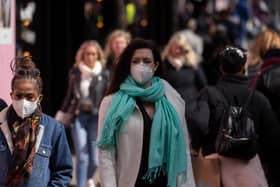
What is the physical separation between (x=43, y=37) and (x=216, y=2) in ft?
25.3

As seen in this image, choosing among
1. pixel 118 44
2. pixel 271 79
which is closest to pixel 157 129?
pixel 271 79

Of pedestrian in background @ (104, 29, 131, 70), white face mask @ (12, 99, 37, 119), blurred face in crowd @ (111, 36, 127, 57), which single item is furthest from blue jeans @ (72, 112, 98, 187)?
white face mask @ (12, 99, 37, 119)

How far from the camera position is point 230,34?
1530cm

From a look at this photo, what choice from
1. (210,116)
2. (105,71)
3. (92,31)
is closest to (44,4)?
(92,31)

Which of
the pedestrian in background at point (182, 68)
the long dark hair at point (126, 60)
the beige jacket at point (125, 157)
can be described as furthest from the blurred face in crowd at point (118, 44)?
the beige jacket at point (125, 157)

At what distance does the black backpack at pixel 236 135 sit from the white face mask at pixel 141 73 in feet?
2.54

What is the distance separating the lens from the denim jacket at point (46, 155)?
16.1ft

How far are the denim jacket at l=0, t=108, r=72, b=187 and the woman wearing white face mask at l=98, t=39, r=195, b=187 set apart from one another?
382 millimetres

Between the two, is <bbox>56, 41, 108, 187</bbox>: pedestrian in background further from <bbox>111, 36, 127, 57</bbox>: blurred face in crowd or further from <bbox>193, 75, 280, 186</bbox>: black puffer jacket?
<bbox>193, 75, 280, 186</bbox>: black puffer jacket

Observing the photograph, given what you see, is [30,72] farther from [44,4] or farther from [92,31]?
[92,31]

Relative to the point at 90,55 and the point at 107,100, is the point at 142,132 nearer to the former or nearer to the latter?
the point at 107,100

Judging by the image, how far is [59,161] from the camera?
16.6 ft

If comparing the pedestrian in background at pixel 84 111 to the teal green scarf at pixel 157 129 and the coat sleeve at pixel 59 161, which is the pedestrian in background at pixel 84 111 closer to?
the teal green scarf at pixel 157 129

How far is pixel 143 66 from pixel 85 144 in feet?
11.2
